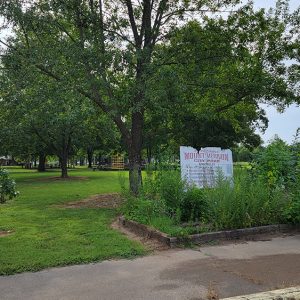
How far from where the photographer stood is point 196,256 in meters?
6.64

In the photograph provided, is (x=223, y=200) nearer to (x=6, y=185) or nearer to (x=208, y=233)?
(x=208, y=233)

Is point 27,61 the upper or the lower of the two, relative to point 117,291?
upper

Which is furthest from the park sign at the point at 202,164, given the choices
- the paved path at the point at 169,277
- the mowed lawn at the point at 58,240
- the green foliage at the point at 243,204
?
the paved path at the point at 169,277

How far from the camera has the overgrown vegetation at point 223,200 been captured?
8.20 meters

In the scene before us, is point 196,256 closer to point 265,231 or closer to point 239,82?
point 265,231

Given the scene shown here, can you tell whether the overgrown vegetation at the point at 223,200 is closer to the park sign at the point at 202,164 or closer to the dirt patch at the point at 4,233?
the park sign at the point at 202,164

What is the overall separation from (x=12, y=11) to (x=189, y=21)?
5974 mm

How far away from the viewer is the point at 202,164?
11.3m

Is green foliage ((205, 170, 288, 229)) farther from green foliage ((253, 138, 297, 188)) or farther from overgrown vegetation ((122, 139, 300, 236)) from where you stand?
green foliage ((253, 138, 297, 188))

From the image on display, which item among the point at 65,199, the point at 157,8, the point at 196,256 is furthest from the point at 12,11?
the point at 196,256

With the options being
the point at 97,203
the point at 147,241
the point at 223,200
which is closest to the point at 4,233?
the point at 147,241

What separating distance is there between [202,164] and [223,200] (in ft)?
10.4

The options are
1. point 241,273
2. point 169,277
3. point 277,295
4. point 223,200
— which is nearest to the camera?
point 277,295

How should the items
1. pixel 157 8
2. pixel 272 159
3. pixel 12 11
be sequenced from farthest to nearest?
pixel 157 8 < pixel 12 11 < pixel 272 159
